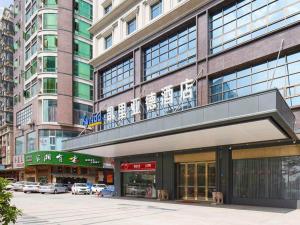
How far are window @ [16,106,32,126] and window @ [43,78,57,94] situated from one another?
20.1 ft

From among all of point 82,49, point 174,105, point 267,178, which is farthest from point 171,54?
point 82,49

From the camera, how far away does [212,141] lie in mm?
24828

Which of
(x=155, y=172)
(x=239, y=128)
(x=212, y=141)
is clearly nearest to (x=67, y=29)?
(x=155, y=172)

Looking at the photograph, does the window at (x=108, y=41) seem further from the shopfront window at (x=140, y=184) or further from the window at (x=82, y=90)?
the window at (x=82, y=90)

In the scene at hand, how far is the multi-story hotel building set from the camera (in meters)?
21.5

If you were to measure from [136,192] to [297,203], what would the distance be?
16971mm

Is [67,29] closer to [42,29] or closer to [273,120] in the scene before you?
[42,29]

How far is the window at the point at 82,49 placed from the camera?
61438 millimetres

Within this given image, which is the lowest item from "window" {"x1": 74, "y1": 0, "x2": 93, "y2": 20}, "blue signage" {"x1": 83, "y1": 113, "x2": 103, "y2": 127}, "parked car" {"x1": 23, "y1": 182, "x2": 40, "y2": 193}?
"parked car" {"x1": 23, "y1": 182, "x2": 40, "y2": 193}

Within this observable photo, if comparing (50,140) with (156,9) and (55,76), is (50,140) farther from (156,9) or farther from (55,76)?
(156,9)

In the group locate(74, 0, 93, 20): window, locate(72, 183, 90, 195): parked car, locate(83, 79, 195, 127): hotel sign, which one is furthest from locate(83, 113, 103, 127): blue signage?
locate(74, 0, 93, 20): window

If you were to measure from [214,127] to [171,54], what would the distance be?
12979mm

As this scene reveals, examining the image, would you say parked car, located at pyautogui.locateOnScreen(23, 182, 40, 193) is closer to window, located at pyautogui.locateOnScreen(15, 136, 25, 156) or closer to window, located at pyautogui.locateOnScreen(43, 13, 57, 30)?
window, located at pyautogui.locateOnScreen(15, 136, 25, 156)

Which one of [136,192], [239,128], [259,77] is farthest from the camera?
[136,192]
